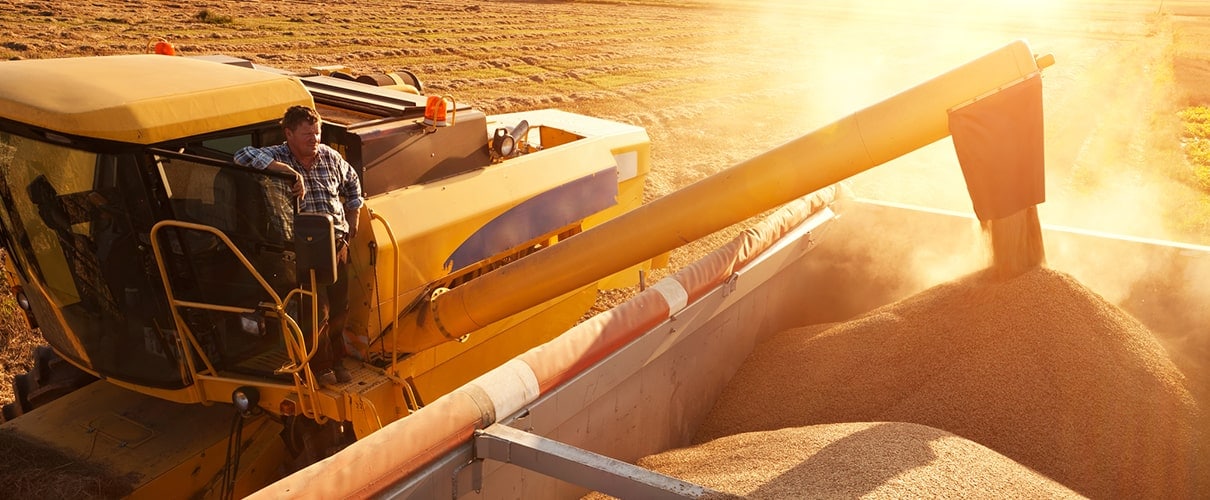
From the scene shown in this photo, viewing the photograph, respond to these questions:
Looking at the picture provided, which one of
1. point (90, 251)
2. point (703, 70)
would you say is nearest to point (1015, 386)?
point (90, 251)

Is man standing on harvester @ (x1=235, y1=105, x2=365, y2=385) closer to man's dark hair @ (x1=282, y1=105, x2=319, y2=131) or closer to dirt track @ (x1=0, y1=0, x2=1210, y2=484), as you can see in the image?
man's dark hair @ (x1=282, y1=105, x2=319, y2=131)

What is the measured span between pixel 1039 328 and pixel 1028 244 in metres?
0.40

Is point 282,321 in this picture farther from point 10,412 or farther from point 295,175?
point 10,412

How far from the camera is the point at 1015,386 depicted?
12.5 ft

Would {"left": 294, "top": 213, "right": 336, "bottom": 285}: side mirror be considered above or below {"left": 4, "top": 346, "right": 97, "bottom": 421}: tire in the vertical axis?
above

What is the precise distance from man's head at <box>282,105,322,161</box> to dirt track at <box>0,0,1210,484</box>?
307 cm

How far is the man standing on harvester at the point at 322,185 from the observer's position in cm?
313

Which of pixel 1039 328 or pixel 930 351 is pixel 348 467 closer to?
pixel 930 351

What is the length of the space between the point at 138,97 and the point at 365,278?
107 centimetres

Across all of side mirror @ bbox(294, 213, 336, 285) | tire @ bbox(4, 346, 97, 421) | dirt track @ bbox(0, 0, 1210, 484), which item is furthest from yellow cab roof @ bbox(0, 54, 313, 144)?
dirt track @ bbox(0, 0, 1210, 484)

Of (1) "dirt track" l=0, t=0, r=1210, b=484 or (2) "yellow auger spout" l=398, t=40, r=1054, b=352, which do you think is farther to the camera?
(1) "dirt track" l=0, t=0, r=1210, b=484

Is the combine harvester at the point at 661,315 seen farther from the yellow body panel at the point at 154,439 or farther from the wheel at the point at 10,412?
the wheel at the point at 10,412

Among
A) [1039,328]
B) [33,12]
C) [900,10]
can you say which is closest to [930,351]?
[1039,328]

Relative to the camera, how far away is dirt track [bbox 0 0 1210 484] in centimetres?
1056
